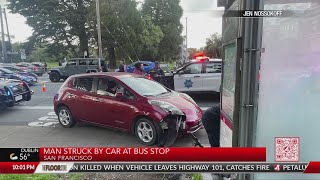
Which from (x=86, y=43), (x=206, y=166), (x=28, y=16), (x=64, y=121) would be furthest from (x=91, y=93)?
(x=206, y=166)

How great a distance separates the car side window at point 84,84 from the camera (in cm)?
418

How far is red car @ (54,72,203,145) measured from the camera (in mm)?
4023

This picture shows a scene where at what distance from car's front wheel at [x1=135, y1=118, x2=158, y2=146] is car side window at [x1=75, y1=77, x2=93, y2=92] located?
980 mm

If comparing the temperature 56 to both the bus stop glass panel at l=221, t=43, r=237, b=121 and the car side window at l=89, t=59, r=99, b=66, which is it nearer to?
the car side window at l=89, t=59, r=99, b=66

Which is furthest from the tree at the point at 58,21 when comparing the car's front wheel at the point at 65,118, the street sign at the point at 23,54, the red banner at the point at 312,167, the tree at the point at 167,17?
the red banner at the point at 312,167

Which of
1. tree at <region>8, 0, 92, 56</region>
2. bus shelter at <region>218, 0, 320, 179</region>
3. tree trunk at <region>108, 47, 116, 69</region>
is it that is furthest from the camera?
tree trunk at <region>108, 47, 116, 69</region>

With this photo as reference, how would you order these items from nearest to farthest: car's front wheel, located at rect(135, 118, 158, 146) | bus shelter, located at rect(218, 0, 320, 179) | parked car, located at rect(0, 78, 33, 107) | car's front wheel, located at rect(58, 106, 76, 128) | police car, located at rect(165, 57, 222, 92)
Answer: bus shelter, located at rect(218, 0, 320, 179), car's front wheel, located at rect(135, 118, 158, 146), car's front wheel, located at rect(58, 106, 76, 128), parked car, located at rect(0, 78, 33, 107), police car, located at rect(165, 57, 222, 92)

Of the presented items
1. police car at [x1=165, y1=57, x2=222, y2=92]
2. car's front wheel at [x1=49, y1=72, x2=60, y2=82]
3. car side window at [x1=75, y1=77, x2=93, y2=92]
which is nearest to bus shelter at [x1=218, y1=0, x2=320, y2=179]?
car side window at [x1=75, y1=77, x2=93, y2=92]

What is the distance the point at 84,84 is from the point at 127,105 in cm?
82

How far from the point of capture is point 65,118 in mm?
4895

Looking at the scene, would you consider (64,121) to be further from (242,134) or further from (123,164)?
(242,134)

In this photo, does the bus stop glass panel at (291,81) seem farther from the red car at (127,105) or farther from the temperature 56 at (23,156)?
the red car at (127,105)

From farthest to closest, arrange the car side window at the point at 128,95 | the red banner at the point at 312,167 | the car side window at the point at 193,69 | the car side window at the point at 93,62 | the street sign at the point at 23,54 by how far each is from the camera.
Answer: the car side window at the point at 193,69, the car side window at the point at 128,95, the car side window at the point at 93,62, the street sign at the point at 23,54, the red banner at the point at 312,167

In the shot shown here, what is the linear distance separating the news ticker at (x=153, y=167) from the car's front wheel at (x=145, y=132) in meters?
2.05
